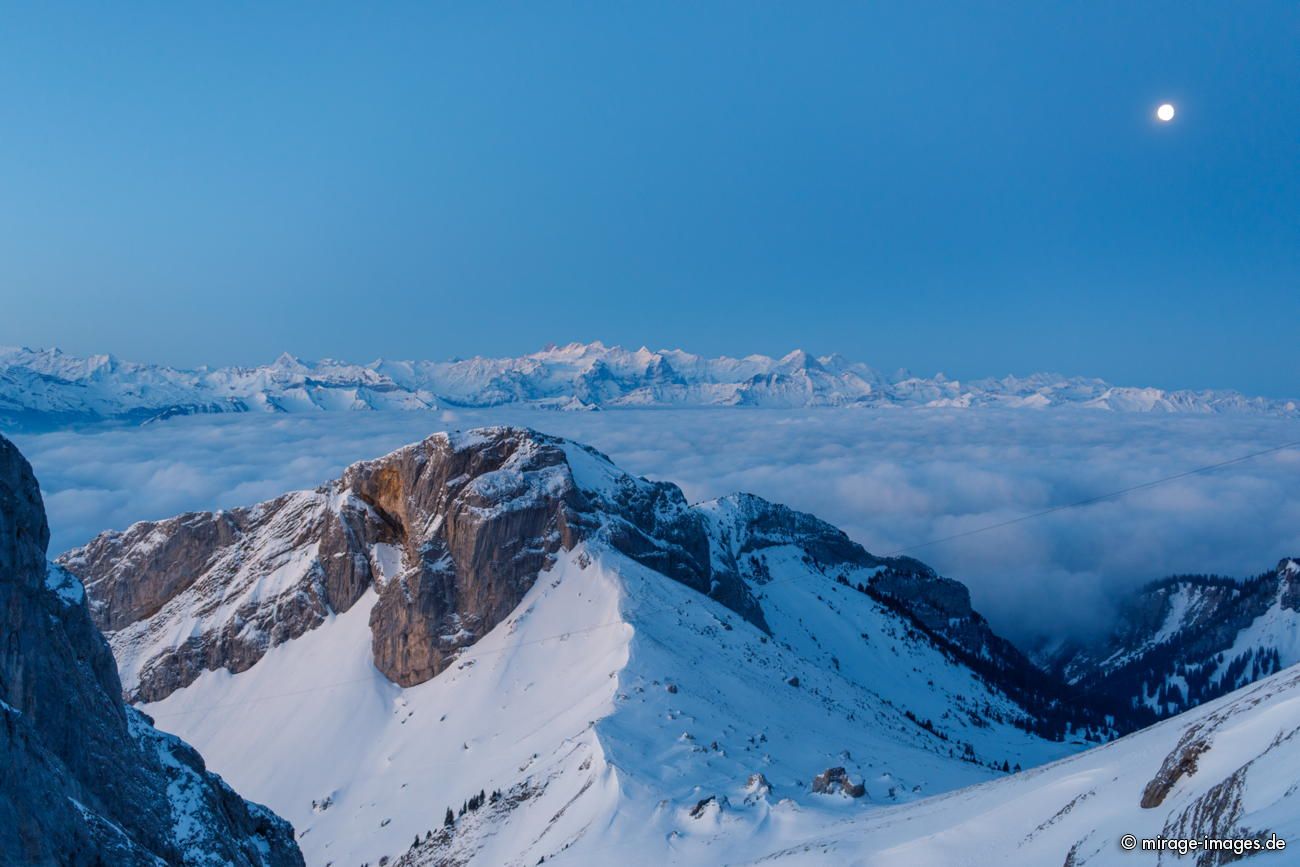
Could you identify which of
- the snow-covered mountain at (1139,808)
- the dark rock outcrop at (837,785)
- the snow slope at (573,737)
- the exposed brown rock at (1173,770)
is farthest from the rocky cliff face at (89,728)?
the dark rock outcrop at (837,785)

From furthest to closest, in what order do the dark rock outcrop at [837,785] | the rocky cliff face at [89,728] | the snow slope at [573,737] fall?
the dark rock outcrop at [837,785] → the snow slope at [573,737] → the rocky cliff face at [89,728]

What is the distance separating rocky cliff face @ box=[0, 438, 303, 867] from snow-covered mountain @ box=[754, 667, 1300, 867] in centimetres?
2494

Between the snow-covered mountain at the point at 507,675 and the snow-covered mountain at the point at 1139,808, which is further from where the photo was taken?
the snow-covered mountain at the point at 507,675

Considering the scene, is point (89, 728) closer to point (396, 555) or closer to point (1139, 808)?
point (1139, 808)

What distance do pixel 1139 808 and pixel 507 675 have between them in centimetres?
7158

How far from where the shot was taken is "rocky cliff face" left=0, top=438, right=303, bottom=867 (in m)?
32.2

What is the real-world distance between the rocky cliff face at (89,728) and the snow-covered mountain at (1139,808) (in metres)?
24.9

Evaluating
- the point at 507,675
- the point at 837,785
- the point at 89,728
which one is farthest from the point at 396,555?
the point at 89,728

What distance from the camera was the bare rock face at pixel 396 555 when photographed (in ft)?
339

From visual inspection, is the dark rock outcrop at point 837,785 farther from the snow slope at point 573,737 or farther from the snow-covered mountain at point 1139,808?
the snow-covered mountain at point 1139,808

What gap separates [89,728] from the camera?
34.4 meters

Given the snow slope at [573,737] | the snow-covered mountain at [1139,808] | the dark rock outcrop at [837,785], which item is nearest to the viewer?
the snow-covered mountain at [1139,808]

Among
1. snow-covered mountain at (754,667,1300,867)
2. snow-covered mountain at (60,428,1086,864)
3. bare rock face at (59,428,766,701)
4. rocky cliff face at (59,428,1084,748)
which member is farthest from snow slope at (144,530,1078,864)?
snow-covered mountain at (754,667,1300,867)

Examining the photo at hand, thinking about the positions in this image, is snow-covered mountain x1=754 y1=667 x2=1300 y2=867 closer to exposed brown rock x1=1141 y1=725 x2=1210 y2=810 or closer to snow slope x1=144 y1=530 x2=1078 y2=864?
exposed brown rock x1=1141 y1=725 x2=1210 y2=810
